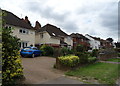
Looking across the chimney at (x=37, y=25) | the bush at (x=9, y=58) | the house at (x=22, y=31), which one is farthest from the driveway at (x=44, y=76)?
the chimney at (x=37, y=25)

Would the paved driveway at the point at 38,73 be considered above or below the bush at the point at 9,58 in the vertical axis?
below

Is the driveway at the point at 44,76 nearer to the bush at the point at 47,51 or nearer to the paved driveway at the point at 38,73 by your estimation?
the paved driveway at the point at 38,73

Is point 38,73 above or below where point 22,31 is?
below

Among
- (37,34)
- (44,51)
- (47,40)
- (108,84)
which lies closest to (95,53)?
(44,51)

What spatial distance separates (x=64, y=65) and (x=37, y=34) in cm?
2010

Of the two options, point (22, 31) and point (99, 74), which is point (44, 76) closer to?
point (99, 74)

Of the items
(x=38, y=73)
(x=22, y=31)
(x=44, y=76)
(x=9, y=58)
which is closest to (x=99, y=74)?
(x=44, y=76)

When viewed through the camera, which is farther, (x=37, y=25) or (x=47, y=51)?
(x=37, y=25)

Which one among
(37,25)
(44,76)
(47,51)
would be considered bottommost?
(44,76)

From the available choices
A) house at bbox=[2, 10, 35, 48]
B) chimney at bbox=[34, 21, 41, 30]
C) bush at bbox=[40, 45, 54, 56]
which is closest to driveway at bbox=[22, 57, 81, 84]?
bush at bbox=[40, 45, 54, 56]

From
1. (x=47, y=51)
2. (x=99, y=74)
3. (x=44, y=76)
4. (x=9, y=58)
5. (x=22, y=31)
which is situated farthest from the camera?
(x=22, y=31)

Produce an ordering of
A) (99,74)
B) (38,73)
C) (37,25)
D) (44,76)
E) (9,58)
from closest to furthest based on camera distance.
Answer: (9,58), (44,76), (38,73), (99,74), (37,25)

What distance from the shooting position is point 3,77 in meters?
4.00

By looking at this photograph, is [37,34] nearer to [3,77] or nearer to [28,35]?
[28,35]
